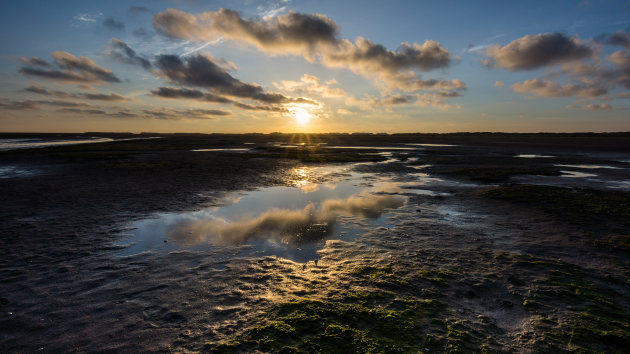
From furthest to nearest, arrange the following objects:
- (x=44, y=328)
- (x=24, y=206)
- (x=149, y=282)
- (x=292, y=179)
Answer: (x=292, y=179) < (x=24, y=206) < (x=149, y=282) < (x=44, y=328)

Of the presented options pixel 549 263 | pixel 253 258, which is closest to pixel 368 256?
pixel 253 258

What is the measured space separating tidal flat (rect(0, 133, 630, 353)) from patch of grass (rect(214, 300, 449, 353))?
0.03 metres

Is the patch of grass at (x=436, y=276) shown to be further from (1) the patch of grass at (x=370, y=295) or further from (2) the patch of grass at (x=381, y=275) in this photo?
(1) the patch of grass at (x=370, y=295)

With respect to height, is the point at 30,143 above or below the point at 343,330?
above

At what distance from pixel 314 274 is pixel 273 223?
4815mm

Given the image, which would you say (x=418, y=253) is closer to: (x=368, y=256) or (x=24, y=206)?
(x=368, y=256)

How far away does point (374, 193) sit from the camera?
1791 cm

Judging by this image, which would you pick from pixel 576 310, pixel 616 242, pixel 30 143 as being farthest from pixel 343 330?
pixel 30 143

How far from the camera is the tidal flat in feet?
16.7

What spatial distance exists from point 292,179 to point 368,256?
612 inches

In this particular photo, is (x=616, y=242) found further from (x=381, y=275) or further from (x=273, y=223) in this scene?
(x=273, y=223)

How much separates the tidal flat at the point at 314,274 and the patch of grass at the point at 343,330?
1.1 inches

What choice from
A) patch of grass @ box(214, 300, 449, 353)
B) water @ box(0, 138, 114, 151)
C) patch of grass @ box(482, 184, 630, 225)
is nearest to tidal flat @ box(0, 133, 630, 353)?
patch of grass @ box(214, 300, 449, 353)

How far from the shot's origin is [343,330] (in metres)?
5.24
